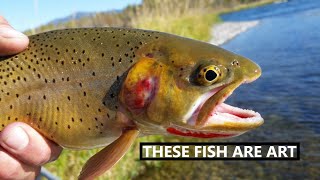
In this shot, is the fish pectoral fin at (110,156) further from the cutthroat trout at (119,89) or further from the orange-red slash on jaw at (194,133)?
the orange-red slash on jaw at (194,133)

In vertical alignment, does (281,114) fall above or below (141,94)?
below

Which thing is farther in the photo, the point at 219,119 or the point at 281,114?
the point at 281,114

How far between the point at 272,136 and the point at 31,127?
17.3ft

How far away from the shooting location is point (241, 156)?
21.0 ft

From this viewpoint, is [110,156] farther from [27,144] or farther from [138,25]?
[138,25]

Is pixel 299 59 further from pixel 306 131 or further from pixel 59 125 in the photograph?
pixel 59 125

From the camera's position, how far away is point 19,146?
2.37m

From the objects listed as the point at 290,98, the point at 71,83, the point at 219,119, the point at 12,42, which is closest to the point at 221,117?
the point at 219,119

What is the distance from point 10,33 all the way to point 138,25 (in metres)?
8.79

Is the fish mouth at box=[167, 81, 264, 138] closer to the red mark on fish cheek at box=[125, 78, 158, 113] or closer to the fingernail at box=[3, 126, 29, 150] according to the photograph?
the red mark on fish cheek at box=[125, 78, 158, 113]

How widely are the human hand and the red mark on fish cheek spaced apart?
1.82 ft

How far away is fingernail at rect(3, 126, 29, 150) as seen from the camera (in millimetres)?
2268

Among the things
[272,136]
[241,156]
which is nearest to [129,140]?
[241,156]

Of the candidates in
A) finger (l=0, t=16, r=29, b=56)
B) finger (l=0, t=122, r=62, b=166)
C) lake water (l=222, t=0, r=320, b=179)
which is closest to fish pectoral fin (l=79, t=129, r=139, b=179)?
finger (l=0, t=122, r=62, b=166)
